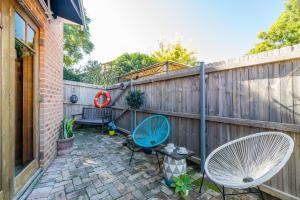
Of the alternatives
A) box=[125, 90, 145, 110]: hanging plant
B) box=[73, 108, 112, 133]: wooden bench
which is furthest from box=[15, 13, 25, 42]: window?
box=[73, 108, 112, 133]: wooden bench

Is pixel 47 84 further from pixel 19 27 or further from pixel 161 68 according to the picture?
pixel 161 68

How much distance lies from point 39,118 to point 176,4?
5.69m

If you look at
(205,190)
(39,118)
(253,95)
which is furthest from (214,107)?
(39,118)

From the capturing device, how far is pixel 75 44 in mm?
8047

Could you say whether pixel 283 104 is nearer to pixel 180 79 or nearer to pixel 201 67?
pixel 201 67

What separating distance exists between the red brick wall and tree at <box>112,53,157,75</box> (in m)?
8.27

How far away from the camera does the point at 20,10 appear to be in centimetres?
169

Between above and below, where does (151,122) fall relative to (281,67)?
below

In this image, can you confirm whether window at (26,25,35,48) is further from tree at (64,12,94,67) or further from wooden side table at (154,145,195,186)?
tree at (64,12,94,67)

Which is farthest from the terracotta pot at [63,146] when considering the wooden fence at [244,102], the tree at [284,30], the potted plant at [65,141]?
the tree at [284,30]

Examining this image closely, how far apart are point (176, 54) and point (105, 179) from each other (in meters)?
12.8

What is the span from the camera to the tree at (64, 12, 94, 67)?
7.70 meters

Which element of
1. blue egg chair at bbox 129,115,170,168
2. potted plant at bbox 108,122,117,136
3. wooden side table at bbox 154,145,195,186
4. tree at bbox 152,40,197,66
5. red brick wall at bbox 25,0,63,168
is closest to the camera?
wooden side table at bbox 154,145,195,186

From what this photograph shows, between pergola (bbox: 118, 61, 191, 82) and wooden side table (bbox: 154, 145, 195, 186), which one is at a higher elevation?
pergola (bbox: 118, 61, 191, 82)
